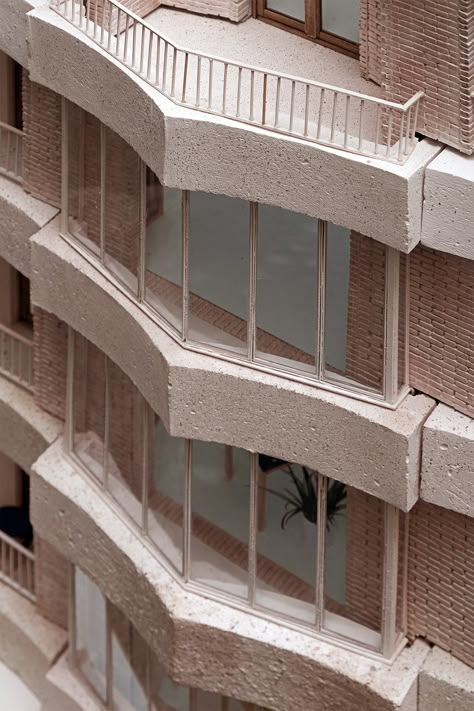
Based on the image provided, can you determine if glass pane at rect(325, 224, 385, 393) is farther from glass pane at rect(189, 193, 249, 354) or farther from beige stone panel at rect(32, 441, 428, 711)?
beige stone panel at rect(32, 441, 428, 711)

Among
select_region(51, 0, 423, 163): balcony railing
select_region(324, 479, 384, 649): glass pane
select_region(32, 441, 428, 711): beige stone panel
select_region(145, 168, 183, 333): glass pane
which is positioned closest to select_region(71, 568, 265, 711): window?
select_region(32, 441, 428, 711): beige stone panel

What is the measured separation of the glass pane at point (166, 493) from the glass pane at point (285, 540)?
4.03 feet

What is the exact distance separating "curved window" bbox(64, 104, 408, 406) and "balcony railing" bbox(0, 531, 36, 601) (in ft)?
23.2

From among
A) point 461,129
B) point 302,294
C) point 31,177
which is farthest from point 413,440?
point 31,177

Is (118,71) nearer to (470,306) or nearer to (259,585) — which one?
(470,306)

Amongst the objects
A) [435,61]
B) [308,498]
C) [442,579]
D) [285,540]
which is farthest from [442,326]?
[285,540]

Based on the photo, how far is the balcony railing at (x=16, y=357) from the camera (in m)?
30.1

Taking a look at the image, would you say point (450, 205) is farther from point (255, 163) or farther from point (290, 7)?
point (290, 7)

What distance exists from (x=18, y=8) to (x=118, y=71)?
8.89ft

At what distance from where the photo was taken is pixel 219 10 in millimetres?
25938

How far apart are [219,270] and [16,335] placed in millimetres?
6368

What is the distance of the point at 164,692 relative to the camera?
28516 mm

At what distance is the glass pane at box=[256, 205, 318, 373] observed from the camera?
24.0m

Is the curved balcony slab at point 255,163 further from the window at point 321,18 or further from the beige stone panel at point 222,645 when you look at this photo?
the beige stone panel at point 222,645
